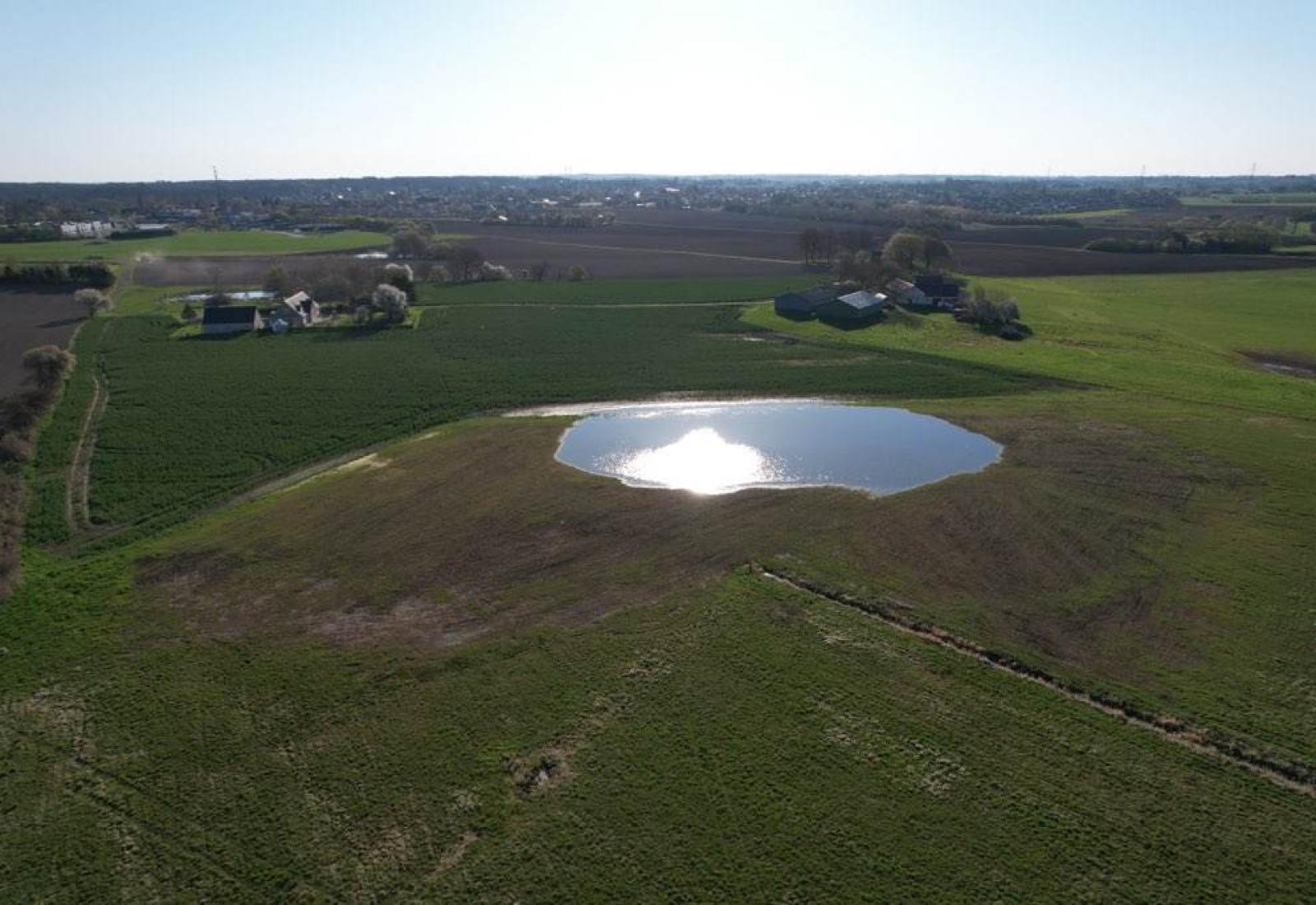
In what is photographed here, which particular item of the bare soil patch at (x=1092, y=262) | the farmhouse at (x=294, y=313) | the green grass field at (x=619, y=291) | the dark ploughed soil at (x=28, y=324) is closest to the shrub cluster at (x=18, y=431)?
the dark ploughed soil at (x=28, y=324)

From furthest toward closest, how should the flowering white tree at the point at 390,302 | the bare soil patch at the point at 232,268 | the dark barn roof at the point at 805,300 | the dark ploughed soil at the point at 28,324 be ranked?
the bare soil patch at the point at 232,268
the dark barn roof at the point at 805,300
the flowering white tree at the point at 390,302
the dark ploughed soil at the point at 28,324

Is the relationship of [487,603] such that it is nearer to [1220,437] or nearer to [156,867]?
[156,867]

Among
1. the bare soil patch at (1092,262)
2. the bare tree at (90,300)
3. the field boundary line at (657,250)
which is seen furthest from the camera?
the field boundary line at (657,250)

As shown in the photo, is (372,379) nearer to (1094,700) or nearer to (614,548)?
(614,548)

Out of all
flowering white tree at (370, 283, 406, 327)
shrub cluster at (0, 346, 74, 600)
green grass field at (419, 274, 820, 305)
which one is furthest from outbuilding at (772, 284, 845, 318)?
shrub cluster at (0, 346, 74, 600)

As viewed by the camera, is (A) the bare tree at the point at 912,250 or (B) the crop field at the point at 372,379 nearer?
(B) the crop field at the point at 372,379

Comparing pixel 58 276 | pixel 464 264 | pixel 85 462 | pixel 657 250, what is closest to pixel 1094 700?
pixel 85 462

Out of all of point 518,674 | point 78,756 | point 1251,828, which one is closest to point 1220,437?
point 1251,828

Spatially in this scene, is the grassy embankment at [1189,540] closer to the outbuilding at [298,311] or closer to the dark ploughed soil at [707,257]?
the outbuilding at [298,311]
